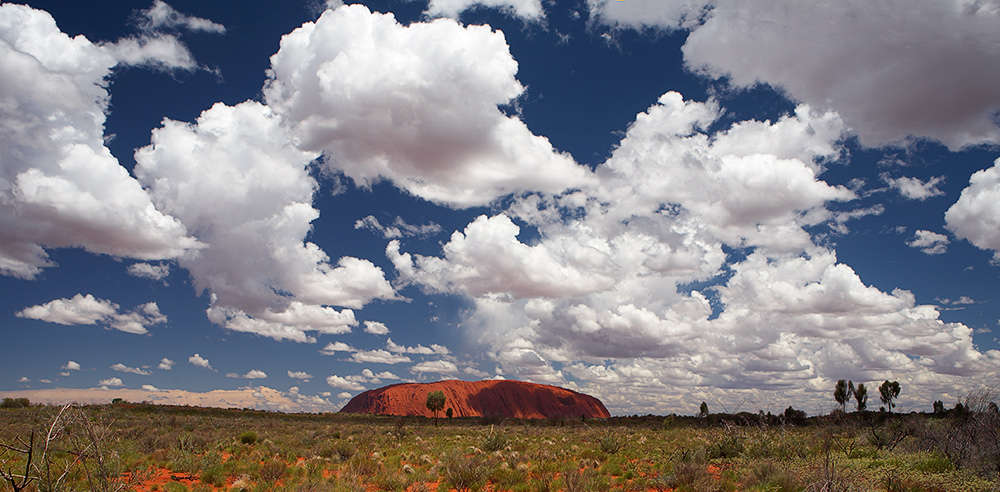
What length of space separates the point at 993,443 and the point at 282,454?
21190 millimetres

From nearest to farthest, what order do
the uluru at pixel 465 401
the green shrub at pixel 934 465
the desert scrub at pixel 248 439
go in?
1. the green shrub at pixel 934 465
2. the desert scrub at pixel 248 439
3. the uluru at pixel 465 401

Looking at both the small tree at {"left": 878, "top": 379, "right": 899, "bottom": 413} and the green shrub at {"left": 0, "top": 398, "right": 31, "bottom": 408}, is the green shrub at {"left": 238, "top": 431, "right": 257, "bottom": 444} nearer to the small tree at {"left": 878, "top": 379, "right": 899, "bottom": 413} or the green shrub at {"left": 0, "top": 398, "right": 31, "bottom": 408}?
the green shrub at {"left": 0, "top": 398, "right": 31, "bottom": 408}

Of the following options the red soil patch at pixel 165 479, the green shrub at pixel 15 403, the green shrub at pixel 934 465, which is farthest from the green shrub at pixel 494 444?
the green shrub at pixel 15 403

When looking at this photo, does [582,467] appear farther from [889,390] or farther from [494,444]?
[889,390]

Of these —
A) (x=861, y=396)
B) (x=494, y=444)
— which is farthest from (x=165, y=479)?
(x=861, y=396)

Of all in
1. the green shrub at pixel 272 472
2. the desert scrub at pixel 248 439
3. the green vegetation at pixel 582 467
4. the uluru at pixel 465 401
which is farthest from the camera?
the uluru at pixel 465 401

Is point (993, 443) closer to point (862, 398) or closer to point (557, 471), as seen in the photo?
point (557, 471)

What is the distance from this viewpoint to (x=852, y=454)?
16.8m

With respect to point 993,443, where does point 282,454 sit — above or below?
below

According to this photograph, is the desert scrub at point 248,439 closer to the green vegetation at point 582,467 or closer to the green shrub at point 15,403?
the green vegetation at point 582,467

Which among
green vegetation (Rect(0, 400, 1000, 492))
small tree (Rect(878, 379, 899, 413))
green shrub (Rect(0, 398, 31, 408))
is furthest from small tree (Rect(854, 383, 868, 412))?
green shrub (Rect(0, 398, 31, 408))

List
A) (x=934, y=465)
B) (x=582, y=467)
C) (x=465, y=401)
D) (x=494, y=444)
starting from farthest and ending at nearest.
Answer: (x=465, y=401) → (x=494, y=444) → (x=582, y=467) → (x=934, y=465)

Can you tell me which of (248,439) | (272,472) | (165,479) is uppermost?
(272,472)

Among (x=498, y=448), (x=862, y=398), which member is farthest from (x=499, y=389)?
(x=498, y=448)
